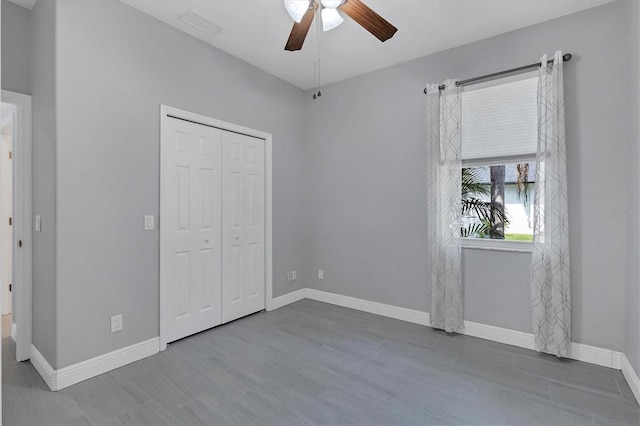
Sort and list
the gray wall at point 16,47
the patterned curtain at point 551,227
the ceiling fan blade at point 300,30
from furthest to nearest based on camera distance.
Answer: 1. the patterned curtain at point 551,227
2. the gray wall at point 16,47
3. the ceiling fan blade at point 300,30

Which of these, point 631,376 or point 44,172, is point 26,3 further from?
point 631,376

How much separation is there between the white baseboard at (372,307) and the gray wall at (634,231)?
5.18ft

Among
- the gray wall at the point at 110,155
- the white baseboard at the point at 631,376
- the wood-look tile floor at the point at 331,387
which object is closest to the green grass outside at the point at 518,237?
the wood-look tile floor at the point at 331,387

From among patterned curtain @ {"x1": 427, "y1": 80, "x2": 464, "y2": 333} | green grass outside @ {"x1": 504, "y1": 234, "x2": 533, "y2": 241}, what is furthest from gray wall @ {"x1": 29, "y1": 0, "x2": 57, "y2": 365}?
green grass outside @ {"x1": 504, "y1": 234, "x2": 533, "y2": 241}

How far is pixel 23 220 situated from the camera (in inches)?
111

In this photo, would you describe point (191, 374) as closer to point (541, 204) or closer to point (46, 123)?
point (46, 123)

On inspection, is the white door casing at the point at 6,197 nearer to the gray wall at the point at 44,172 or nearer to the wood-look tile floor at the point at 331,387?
the gray wall at the point at 44,172

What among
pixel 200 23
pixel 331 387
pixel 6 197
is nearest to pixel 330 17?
pixel 200 23

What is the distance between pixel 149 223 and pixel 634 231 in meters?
3.66

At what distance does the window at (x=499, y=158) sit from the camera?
3.14 meters

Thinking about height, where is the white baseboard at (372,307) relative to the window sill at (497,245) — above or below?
below

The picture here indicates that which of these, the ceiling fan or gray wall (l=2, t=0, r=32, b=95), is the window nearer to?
the ceiling fan

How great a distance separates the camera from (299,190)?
456 cm

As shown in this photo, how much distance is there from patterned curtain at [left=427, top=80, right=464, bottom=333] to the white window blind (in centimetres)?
14
